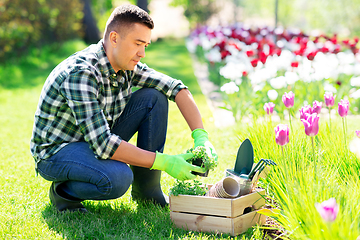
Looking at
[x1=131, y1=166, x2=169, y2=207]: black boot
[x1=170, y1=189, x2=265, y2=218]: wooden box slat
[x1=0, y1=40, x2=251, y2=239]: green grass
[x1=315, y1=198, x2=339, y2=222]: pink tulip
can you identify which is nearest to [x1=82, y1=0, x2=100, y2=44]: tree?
[x1=0, y1=40, x2=251, y2=239]: green grass

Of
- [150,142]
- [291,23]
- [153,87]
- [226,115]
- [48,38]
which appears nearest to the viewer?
[150,142]

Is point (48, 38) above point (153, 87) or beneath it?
beneath

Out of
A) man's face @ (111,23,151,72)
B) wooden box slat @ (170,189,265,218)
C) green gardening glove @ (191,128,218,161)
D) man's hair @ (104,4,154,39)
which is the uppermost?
man's hair @ (104,4,154,39)

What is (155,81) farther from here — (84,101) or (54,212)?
(54,212)

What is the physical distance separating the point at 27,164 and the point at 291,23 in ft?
74.5

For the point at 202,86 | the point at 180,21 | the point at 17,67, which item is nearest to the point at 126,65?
the point at 202,86

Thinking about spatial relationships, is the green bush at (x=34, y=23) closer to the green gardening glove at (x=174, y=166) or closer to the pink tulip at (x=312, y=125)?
the green gardening glove at (x=174, y=166)

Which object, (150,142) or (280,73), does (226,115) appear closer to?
(280,73)

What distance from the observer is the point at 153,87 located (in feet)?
8.06

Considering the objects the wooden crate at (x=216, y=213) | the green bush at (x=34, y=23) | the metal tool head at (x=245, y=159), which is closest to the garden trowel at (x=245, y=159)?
the metal tool head at (x=245, y=159)

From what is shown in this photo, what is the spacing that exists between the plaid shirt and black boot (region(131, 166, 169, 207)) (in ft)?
1.25

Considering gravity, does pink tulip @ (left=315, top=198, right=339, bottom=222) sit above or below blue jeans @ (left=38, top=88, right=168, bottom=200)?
above

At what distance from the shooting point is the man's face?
6.73 feet

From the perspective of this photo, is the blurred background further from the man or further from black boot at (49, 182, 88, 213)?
black boot at (49, 182, 88, 213)
